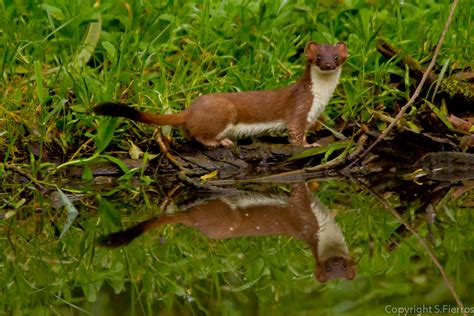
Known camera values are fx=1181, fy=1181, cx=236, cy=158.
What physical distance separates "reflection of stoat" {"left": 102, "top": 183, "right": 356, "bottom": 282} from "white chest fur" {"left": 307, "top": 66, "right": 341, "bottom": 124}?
3.95 feet

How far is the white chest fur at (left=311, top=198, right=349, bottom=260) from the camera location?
555 cm

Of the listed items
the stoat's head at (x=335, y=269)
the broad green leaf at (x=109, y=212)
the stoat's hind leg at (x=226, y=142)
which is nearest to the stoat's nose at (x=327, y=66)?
the stoat's hind leg at (x=226, y=142)

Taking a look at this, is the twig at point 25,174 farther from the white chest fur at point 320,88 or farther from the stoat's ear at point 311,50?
the stoat's ear at point 311,50

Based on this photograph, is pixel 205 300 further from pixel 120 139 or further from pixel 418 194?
pixel 120 139

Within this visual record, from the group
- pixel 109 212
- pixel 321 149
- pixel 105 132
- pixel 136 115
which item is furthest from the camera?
pixel 321 149

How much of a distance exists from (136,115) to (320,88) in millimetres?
1426

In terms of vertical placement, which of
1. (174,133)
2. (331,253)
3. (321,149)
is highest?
(331,253)

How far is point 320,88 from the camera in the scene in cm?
802

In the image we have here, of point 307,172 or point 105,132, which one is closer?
point 105,132

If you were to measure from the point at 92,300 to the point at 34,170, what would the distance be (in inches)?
94.8

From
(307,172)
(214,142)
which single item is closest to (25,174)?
(214,142)

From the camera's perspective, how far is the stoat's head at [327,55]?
788 centimetres

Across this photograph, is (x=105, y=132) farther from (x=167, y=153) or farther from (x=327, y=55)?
(x=327, y=55)

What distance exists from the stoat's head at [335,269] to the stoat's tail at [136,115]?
2.11 m
